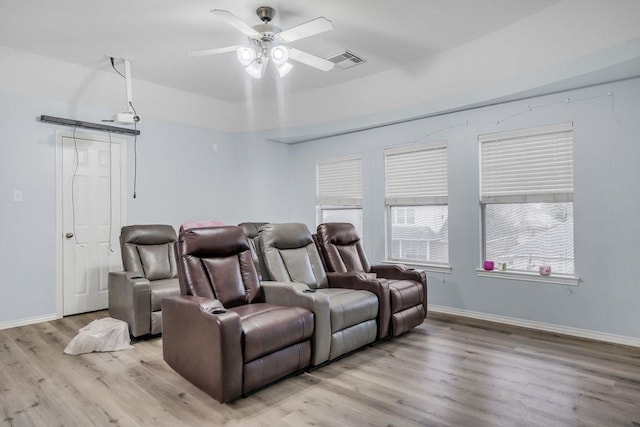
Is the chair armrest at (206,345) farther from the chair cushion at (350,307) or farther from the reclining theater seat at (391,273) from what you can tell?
the reclining theater seat at (391,273)

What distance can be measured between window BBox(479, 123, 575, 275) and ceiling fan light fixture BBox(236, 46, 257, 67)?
8.62 feet

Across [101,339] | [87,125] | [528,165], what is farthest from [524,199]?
[87,125]

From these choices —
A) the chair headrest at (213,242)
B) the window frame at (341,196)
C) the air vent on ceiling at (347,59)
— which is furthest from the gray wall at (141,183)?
the chair headrest at (213,242)

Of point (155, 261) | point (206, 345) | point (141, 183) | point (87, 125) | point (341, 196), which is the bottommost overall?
point (206, 345)

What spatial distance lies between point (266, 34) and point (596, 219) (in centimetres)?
336

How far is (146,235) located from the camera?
13.9 feet

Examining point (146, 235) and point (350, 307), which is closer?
point (350, 307)

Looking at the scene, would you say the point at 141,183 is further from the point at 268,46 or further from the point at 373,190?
the point at 373,190

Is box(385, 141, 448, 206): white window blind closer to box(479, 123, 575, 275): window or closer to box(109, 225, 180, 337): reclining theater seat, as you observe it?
box(479, 123, 575, 275): window

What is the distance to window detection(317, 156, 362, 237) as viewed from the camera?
17.8 feet

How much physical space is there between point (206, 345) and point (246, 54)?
2221 millimetres

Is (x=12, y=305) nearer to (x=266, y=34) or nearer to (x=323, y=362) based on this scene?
(x=323, y=362)

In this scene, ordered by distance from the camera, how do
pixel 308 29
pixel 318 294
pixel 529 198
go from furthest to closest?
1. pixel 529 198
2. pixel 318 294
3. pixel 308 29

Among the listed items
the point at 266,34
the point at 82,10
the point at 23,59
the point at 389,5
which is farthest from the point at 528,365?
the point at 23,59
